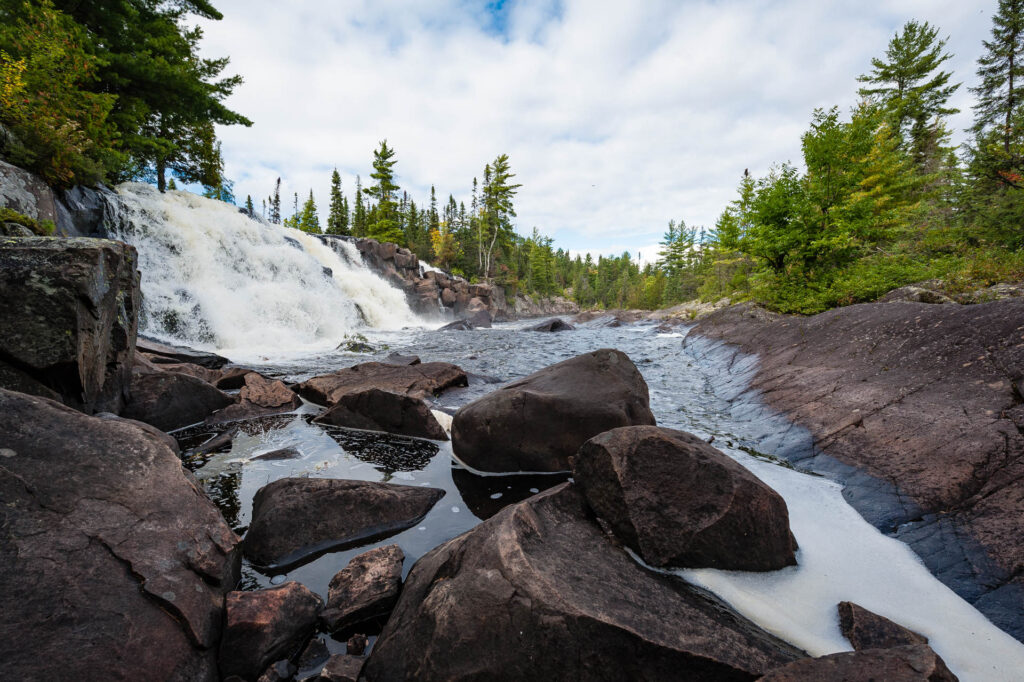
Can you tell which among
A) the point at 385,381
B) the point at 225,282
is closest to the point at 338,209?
the point at 225,282

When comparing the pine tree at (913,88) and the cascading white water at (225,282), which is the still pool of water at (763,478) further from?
the pine tree at (913,88)

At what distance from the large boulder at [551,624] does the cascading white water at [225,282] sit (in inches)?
478

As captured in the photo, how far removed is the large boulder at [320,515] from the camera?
10.2 ft

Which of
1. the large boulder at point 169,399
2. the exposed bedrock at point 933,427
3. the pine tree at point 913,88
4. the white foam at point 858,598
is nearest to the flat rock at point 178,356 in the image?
the large boulder at point 169,399

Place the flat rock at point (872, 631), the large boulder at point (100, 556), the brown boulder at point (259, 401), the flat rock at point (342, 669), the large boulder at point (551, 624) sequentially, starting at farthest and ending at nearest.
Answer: the brown boulder at point (259, 401) < the flat rock at point (872, 631) < the flat rock at point (342, 669) < the large boulder at point (551, 624) < the large boulder at point (100, 556)

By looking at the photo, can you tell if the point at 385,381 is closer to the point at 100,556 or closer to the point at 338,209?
the point at 100,556

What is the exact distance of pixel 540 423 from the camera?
4824 millimetres

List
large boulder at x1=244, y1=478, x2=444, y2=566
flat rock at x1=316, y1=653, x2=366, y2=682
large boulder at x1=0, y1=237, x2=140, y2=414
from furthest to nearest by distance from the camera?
large boulder at x1=0, y1=237, x2=140, y2=414 → large boulder at x1=244, y1=478, x2=444, y2=566 → flat rock at x1=316, y1=653, x2=366, y2=682

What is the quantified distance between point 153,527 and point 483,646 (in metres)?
2.07

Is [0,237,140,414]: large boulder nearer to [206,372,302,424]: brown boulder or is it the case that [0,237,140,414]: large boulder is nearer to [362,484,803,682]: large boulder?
[206,372,302,424]: brown boulder

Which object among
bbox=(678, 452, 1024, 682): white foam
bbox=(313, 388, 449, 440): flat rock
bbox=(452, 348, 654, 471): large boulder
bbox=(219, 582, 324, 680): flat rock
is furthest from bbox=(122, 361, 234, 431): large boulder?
bbox=(678, 452, 1024, 682): white foam

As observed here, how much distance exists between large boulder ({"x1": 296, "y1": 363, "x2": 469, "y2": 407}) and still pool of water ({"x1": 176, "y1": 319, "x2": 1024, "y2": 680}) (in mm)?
323

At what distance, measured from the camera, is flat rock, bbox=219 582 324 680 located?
6.86 feet

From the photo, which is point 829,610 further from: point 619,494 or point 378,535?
point 378,535
